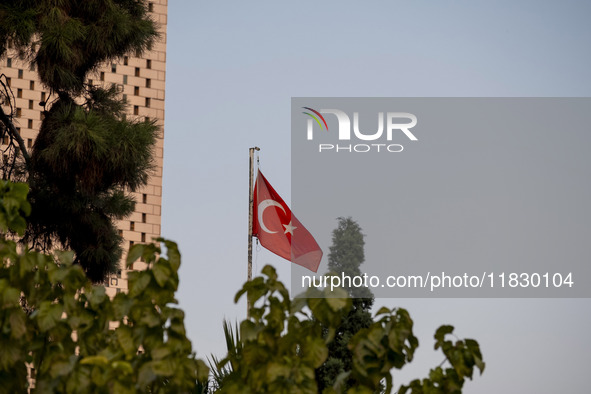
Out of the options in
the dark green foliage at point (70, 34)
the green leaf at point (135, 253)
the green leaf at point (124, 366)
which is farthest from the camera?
the dark green foliage at point (70, 34)

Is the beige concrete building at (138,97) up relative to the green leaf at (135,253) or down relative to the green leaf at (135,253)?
up

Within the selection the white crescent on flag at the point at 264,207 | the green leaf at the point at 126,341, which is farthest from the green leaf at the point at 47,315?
the white crescent on flag at the point at 264,207

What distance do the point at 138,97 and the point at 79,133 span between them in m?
10.3

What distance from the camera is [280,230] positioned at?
1491cm

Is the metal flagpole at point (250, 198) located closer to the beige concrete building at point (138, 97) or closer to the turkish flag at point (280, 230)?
the turkish flag at point (280, 230)

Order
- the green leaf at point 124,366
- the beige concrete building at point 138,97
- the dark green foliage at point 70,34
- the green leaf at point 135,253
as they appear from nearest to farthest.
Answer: the green leaf at point 124,366 < the green leaf at point 135,253 < the dark green foliage at point 70,34 < the beige concrete building at point 138,97

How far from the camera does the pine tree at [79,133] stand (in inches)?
377

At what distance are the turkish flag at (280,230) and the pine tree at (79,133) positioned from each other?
14.8ft

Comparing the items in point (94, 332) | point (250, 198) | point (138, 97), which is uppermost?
point (138, 97)

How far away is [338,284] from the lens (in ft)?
8.66

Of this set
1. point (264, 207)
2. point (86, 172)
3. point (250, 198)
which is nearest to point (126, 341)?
point (86, 172)

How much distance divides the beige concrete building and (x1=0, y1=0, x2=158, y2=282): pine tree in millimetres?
7986

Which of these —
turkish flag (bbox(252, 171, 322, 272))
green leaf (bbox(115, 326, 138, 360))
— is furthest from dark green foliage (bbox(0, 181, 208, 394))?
turkish flag (bbox(252, 171, 322, 272))

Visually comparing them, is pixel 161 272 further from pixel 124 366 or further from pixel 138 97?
pixel 138 97
